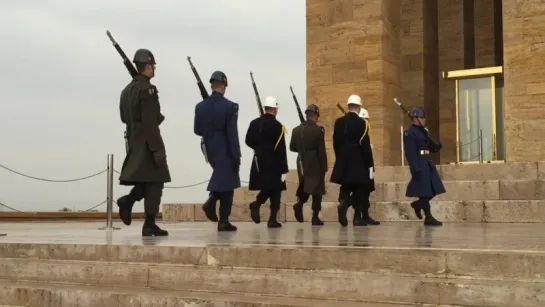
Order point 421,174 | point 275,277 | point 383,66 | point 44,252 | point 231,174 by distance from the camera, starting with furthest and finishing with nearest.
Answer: point 383,66 → point 421,174 → point 231,174 → point 44,252 → point 275,277

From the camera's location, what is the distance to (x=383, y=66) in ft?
57.0

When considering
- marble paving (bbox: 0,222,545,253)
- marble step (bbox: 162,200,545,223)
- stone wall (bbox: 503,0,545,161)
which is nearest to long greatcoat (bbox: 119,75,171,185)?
marble paving (bbox: 0,222,545,253)

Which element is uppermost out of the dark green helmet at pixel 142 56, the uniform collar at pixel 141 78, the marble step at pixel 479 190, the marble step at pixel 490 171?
the dark green helmet at pixel 142 56

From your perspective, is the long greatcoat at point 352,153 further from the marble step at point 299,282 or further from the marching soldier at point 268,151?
the marble step at point 299,282

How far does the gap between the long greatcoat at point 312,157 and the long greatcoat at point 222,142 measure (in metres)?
2.18

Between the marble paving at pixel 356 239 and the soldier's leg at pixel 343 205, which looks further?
the soldier's leg at pixel 343 205

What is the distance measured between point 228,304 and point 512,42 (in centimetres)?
1267

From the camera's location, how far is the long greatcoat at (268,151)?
31.6 ft

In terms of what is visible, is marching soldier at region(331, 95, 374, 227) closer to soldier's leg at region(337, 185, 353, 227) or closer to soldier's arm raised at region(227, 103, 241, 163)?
soldier's leg at region(337, 185, 353, 227)

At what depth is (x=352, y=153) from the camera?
9.98 m

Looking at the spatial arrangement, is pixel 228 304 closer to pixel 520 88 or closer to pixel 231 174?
pixel 231 174

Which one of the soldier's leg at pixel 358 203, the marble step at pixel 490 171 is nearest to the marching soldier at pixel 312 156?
the soldier's leg at pixel 358 203

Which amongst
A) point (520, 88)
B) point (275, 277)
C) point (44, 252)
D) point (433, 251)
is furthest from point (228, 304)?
point (520, 88)

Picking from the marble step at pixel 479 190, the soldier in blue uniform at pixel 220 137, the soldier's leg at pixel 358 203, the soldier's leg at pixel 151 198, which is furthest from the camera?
the marble step at pixel 479 190
